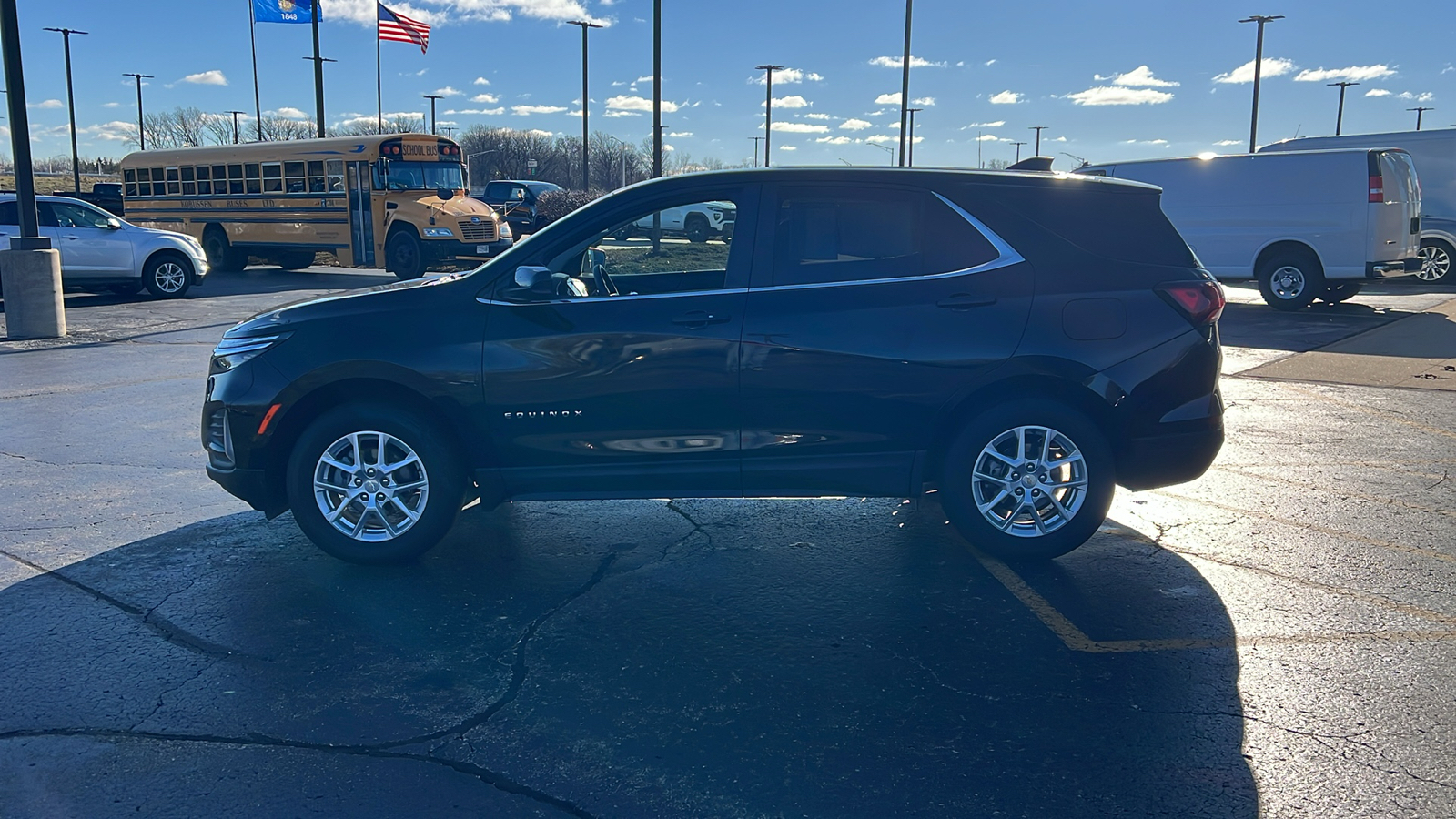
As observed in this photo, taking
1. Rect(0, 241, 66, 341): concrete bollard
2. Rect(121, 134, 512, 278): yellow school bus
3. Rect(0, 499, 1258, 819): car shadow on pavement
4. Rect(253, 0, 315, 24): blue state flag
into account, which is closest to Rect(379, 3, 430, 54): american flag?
Rect(253, 0, 315, 24): blue state flag

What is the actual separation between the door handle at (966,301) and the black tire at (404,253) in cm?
1871

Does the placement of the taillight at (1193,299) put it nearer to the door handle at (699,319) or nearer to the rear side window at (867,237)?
the rear side window at (867,237)

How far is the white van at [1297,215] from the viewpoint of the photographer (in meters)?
15.4

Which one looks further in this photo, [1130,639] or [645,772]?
[1130,639]

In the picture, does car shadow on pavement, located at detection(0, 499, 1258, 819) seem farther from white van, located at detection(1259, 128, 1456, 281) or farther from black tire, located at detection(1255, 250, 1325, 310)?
white van, located at detection(1259, 128, 1456, 281)

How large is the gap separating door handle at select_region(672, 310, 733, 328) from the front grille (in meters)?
18.3

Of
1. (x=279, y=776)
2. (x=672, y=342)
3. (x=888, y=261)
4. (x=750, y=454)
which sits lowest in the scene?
(x=279, y=776)

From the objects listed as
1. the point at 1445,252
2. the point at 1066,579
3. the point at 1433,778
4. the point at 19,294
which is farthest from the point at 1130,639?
the point at 1445,252

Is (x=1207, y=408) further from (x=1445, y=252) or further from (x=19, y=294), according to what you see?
(x=1445, y=252)

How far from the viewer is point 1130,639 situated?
14.1 ft

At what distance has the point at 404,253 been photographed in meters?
22.4

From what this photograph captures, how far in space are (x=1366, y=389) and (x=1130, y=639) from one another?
7228 mm

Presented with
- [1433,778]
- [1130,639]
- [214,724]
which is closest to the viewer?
[1433,778]

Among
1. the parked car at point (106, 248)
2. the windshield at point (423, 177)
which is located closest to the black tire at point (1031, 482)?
the parked car at point (106, 248)
